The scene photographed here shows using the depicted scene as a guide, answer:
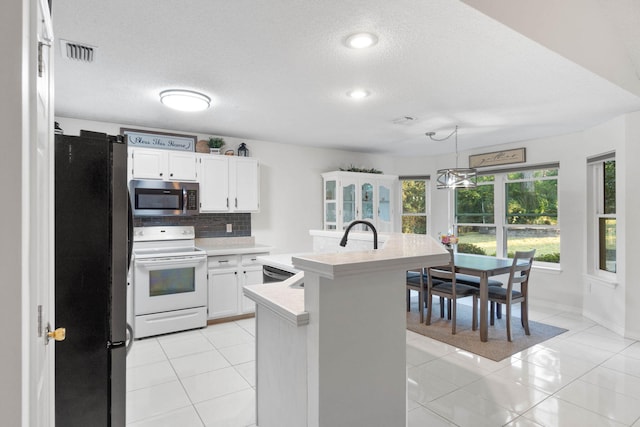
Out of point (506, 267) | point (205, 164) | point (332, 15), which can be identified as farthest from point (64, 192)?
point (506, 267)

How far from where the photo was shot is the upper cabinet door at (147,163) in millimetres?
4082

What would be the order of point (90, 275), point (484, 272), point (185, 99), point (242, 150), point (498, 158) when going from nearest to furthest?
point (90, 275) < point (185, 99) < point (484, 272) < point (242, 150) < point (498, 158)

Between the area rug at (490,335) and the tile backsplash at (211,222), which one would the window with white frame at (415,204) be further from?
the tile backsplash at (211,222)

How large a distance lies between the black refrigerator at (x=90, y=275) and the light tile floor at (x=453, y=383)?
85 centimetres

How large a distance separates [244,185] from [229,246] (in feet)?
2.92

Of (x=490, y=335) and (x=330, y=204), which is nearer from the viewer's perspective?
(x=490, y=335)

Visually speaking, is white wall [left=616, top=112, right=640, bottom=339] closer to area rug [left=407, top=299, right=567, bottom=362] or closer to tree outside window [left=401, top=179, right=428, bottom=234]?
area rug [left=407, top=299, right=567, bottom=362]

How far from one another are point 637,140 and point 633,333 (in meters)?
2.09

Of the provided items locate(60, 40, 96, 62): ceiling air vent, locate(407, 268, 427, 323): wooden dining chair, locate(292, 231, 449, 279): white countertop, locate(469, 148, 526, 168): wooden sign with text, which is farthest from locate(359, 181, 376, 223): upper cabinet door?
locate(292, 231, 449, 279): white countertop

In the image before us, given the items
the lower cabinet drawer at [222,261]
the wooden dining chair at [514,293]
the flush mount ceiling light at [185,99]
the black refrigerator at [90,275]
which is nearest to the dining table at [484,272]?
the wooden dining chair at [514,293]

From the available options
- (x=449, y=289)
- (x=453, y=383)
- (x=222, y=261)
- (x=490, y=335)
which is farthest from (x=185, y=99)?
(x=490, y=335)

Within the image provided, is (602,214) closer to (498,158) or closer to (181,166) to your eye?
(498,158)

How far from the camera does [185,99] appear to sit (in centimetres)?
318

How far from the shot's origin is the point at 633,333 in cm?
379
